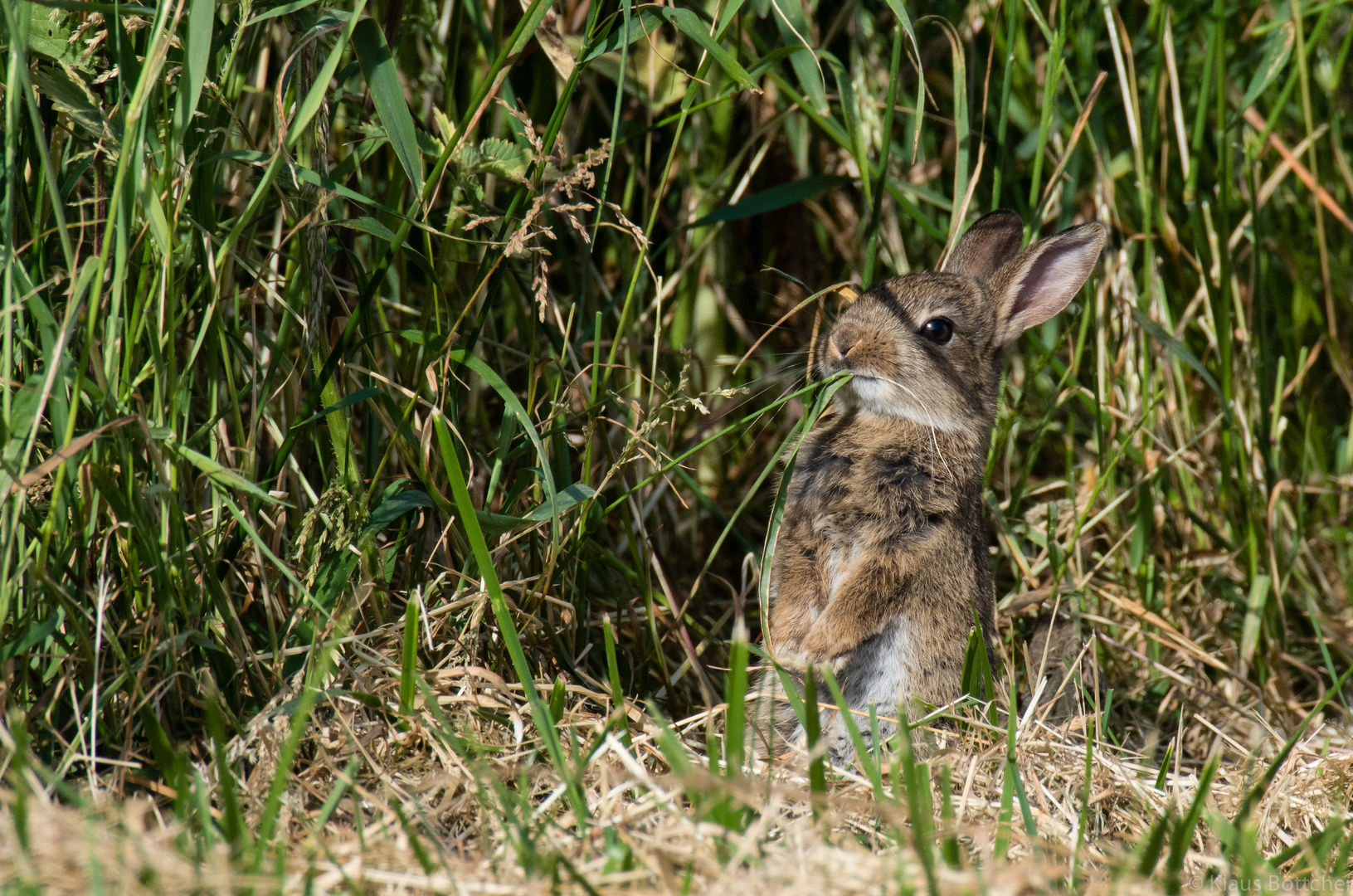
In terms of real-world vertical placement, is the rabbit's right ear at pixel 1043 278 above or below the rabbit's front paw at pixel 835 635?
above

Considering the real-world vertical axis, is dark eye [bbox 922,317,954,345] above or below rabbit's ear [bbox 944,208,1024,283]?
below

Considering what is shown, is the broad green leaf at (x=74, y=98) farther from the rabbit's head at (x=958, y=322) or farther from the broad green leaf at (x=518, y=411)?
the rabbit's head at (x=958, y=322)

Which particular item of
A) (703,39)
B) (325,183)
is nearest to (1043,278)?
(703,39)

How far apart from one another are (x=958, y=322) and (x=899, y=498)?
0.61m

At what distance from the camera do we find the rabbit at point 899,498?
11.1 feet

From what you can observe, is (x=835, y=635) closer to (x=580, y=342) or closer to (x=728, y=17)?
(x=580, y=342)

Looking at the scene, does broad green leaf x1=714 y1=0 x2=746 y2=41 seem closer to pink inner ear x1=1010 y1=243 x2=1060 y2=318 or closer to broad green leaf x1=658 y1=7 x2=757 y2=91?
broad green leaf x1=658 y1=7 x2=757 y2=91

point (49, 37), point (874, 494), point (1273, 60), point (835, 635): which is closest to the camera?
point (49, 37)

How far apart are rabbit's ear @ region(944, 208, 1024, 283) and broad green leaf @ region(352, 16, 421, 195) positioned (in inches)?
74.7

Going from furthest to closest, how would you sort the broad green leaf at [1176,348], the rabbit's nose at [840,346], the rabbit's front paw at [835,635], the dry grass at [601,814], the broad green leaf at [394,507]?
the broad green leaf at [1176,348] < the rabbit's nose at [840,346] < the rabbit's front paw at [835,635] < the broad green leaf at [394,507] < the dry grass at [601,814]

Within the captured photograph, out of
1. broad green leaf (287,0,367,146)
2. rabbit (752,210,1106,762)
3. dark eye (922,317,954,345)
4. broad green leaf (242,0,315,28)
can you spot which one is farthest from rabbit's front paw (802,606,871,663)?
broad green leaf (242,0,315,28)

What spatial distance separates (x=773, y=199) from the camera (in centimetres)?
379

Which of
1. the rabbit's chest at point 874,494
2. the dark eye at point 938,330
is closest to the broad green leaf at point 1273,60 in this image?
the dark eye at point 938,330

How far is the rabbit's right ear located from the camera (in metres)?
3.59
